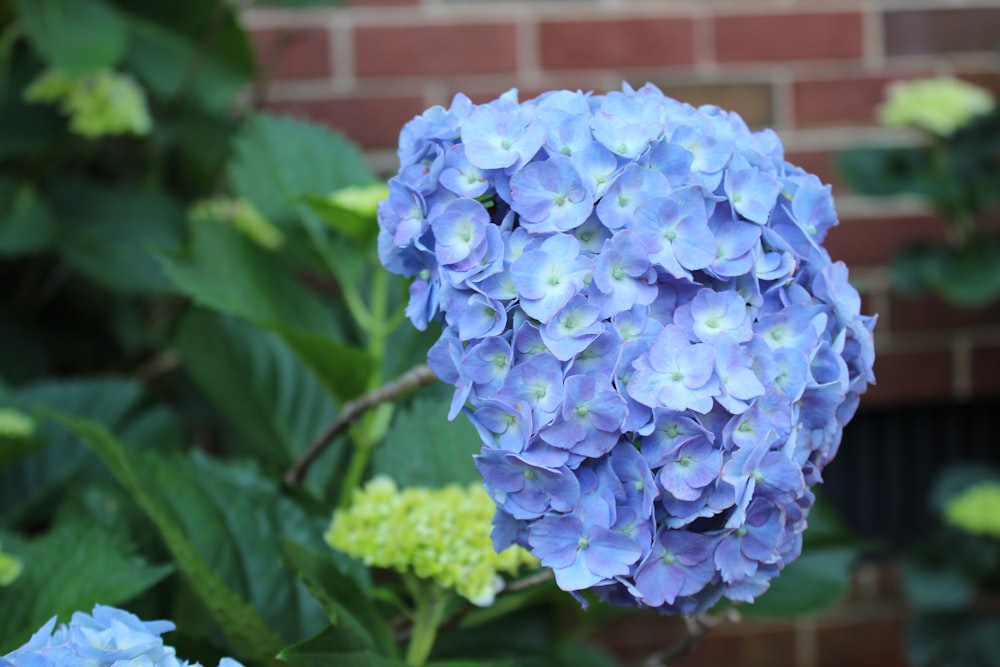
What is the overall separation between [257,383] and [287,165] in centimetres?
21

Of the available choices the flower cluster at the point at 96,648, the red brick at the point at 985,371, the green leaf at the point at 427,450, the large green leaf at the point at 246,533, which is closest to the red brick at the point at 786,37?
the red brick at the point at 985,371

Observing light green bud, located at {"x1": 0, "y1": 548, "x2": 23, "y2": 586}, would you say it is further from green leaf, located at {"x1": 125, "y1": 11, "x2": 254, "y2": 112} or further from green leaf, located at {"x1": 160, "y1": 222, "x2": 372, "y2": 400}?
green leaf, located at {"x1": 125, "y1": 11, "x2": 254, "y2": 112}

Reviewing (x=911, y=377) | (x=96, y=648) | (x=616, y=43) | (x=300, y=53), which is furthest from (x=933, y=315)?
(x=96, y=648)

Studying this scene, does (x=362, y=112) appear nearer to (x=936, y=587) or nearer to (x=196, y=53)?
(x=196, y=53)

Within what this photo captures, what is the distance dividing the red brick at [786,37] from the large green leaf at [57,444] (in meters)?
1.02

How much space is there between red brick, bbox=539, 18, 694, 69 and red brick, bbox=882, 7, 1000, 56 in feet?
1.07

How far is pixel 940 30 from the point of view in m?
1.62

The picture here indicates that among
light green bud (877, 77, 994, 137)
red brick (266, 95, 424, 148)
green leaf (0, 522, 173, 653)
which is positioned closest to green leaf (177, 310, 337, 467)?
green leaf (0, 522, 173, 653)

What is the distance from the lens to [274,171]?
959mm

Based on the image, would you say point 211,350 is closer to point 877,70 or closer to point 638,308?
point 638,308

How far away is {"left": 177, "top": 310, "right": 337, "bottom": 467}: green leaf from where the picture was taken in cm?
94

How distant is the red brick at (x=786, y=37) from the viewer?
1587mm

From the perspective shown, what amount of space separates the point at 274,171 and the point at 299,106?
0.61 metres

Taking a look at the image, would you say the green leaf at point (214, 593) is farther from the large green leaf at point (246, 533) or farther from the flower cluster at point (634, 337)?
the flower cluster at point (634, 337)
